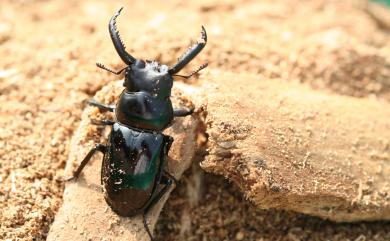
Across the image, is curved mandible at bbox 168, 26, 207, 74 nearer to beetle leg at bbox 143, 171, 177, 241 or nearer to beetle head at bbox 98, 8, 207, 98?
beetle head at bbox 98, 8, 207, 98

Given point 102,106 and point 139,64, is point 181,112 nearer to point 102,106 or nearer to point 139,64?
point 139,64

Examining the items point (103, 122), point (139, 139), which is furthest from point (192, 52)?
point (103, 122)

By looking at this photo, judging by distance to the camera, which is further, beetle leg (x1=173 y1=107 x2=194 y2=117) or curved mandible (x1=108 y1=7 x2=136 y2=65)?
beetle leg (x1=173 y1=107 x2=194 y2=117)

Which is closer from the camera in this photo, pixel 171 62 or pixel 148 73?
pixel 148 73

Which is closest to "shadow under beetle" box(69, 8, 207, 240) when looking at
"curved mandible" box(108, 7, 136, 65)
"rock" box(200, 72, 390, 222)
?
"curved mandible" box(108, 7, 136, 65)

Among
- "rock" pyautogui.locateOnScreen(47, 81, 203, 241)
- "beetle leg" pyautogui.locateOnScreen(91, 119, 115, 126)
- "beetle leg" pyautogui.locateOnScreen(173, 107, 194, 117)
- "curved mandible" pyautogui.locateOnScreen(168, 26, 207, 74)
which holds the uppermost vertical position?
"curved mandible" pyautogui.locateOnScreen(168, 26, 207, 74)

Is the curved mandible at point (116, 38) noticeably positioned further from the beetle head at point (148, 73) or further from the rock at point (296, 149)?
the rock at point (296, 149)
